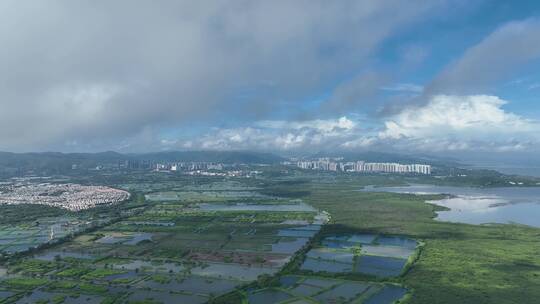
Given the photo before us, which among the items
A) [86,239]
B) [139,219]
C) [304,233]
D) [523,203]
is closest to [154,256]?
[86,239]

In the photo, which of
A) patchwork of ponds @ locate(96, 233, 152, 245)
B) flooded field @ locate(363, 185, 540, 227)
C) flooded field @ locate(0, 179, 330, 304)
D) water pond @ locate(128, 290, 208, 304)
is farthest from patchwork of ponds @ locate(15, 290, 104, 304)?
flooded field @ locate(363, 185, 540, 227)

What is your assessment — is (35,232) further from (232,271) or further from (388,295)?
(388,295)

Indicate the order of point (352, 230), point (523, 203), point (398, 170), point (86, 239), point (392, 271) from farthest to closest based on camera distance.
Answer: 1. point (398, 170)
2. point (523, 203)
3. point (352, 230)
4. point (86, 239)
5. point (392, 271)

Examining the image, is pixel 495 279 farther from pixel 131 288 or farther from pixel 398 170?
pixel 398 170

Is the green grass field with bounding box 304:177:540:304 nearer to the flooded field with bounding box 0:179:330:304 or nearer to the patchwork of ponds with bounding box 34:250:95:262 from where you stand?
the flooded field with bounding box 0:179:330:304

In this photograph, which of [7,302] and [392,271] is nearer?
[7,302]

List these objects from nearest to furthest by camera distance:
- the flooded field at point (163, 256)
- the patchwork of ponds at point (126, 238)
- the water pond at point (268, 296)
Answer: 1. the water pond at point (268, 296)
2. the flooded field at point (163, 256)
3. the patchwork of ponds at point (126, 238)

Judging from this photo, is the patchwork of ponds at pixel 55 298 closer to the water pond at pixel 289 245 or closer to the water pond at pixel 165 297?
the water pond at pixel 165 297

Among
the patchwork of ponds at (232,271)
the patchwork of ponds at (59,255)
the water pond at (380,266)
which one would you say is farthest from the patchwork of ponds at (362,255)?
the patchwork of ponds at (59,255)
